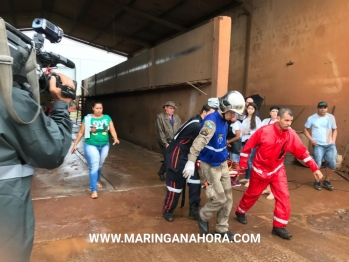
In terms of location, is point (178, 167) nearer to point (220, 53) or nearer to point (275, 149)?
point (275, 149)

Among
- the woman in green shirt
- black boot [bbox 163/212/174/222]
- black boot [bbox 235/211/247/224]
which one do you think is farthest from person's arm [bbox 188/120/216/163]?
the woman in green shirt

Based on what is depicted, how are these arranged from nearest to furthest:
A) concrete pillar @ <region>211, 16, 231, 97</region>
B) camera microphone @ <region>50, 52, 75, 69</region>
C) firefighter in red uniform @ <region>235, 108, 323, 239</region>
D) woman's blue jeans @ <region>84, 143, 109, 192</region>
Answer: camera microphone @ <region>50, 52, 75, 69</region>
firefighter in red uniform @ <region>235, 108, 323, 239</region>
woman's blue jeans @ <region>84, 143, 109, 192</region>
concrete pillar @ <region>211, 16, 231, 97</region>

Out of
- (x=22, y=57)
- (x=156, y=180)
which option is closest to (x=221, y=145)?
(x=22, y=57)

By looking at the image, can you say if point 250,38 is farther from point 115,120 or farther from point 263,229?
point 115,120

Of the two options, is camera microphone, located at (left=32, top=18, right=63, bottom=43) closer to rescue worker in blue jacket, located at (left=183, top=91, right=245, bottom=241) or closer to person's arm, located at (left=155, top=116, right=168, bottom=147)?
rescue worker in blue jacket, located at (left=183, top=91, right=245, bottom=241)

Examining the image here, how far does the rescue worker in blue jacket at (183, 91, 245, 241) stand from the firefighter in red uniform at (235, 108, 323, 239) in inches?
19.4

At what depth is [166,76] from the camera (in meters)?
8.46

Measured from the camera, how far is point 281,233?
11.2 ft

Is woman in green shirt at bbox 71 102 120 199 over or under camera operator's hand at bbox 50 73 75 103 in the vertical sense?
under

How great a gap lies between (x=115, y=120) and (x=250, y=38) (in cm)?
825

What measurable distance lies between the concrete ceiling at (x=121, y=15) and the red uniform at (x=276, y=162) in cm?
730

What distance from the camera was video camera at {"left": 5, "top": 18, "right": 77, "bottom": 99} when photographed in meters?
1.24

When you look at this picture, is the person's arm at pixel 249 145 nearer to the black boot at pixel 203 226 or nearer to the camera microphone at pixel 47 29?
the black boot at pixel 203 226

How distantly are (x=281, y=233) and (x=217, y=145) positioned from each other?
1.36m
